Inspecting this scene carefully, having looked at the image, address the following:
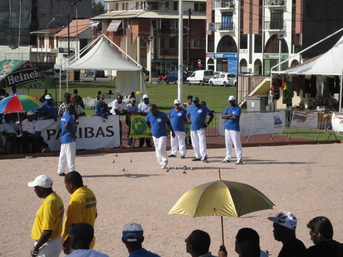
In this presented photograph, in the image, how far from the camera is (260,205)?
8.65 metres

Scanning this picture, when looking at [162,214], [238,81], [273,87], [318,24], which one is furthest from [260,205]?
[318,24]

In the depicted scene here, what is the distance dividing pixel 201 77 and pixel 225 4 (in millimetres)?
18517

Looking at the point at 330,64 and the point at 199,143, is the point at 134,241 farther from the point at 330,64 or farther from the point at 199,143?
the point at 330,64

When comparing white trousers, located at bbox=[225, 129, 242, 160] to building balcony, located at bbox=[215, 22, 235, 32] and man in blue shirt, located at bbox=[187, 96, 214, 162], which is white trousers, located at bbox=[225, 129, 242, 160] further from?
building balcony, located at bbox=[215, 22, 235, 32]

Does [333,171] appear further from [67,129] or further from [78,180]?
[78,180]

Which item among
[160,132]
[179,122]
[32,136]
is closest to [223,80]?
[179,122]

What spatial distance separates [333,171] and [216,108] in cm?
2217

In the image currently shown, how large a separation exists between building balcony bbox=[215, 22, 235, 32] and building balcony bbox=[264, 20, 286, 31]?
600cm

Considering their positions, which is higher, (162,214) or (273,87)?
(273,87)

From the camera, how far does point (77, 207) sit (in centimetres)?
877

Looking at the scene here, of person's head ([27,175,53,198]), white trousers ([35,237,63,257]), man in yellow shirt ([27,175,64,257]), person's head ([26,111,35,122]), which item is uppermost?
person's head ([26,111,35,122])

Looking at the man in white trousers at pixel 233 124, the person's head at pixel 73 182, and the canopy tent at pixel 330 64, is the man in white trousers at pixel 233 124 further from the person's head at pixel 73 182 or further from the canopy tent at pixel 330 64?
the person's head at pixel 73 182

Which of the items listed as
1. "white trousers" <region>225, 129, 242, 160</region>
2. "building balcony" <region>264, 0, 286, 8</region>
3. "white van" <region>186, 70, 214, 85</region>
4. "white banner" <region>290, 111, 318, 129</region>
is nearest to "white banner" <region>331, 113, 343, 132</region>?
"white banner" <region>290, 111, 318, 129</region>

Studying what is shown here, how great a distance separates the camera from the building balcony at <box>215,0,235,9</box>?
88.4 meters
